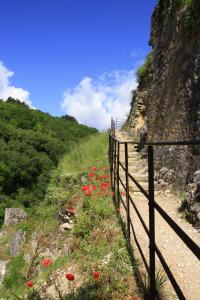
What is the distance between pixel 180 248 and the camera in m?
5.08

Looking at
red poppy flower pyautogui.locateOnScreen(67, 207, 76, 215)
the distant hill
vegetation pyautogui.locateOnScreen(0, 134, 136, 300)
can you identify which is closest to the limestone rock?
vegetation pyautogui.locateOnScreen(0, 134, 136, 300)

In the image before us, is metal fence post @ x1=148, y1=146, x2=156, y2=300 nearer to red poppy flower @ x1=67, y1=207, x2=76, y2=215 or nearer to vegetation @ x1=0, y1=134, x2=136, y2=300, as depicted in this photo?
vegetation @ x1=0, y1=134, x2=136, y2=300

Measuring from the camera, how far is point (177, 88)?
9492 mm

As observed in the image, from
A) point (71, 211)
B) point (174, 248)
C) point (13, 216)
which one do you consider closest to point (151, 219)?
→ point (174, 248)

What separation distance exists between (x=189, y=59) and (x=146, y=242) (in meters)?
5.34

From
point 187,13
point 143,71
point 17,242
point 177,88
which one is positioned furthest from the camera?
point 143,71

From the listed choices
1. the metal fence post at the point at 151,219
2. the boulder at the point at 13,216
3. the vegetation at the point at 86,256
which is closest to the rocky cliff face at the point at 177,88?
the vegetation at the point at 86,256

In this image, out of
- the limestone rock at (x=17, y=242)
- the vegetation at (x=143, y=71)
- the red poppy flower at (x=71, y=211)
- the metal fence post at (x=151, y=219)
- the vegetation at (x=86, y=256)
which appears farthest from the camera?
the vegetation at (x=143, y=71)

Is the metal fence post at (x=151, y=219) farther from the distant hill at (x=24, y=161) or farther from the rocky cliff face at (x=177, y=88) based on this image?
the distant hill at (x=24, y=161)

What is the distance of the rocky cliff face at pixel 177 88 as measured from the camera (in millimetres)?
7969

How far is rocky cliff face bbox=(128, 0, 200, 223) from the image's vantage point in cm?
797

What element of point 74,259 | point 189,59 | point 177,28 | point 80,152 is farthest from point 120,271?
point 80,152

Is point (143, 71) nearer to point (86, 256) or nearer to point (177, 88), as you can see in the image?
point (177, 88)

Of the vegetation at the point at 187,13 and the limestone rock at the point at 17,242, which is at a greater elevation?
the vegetation at the point at 187,13
